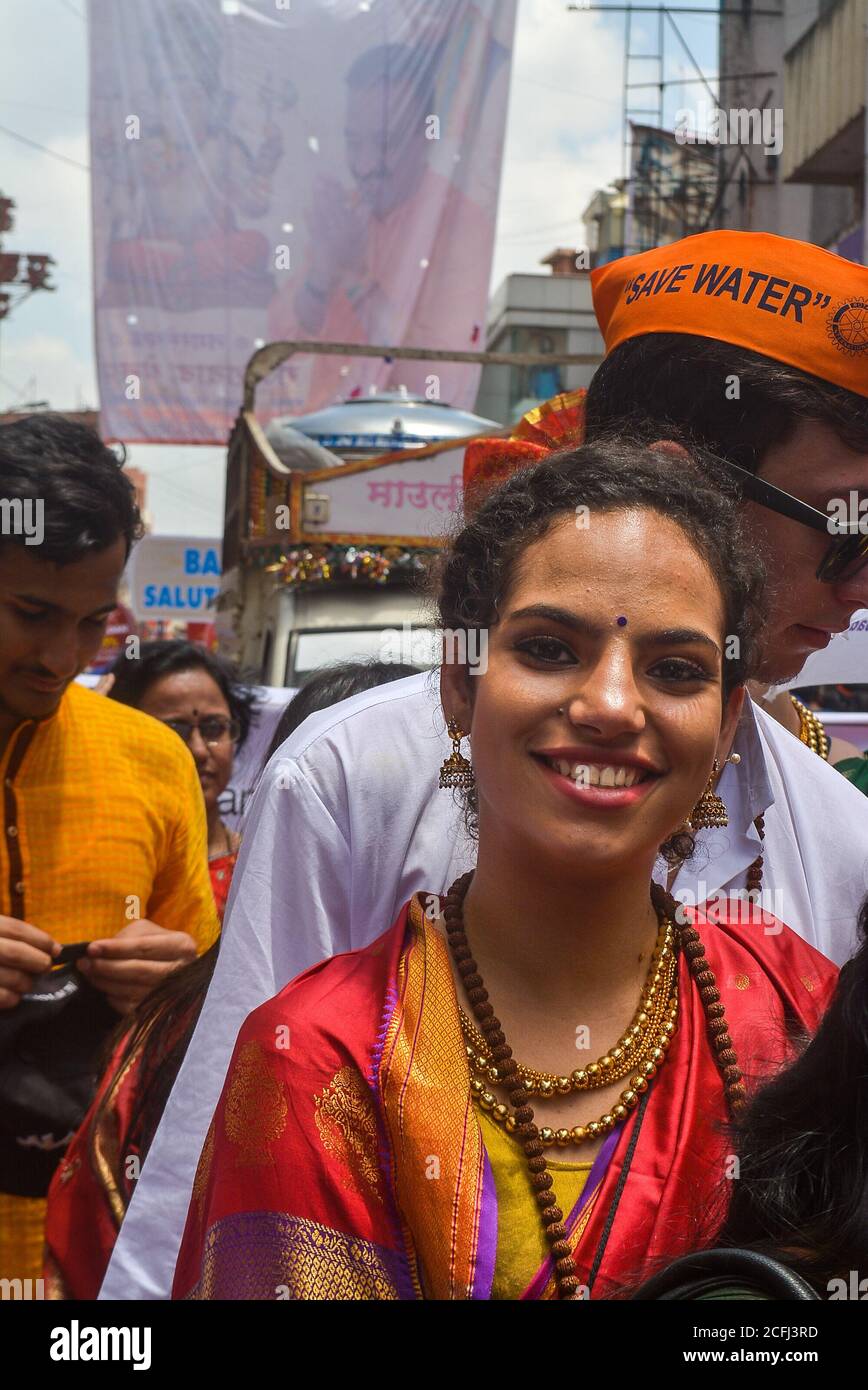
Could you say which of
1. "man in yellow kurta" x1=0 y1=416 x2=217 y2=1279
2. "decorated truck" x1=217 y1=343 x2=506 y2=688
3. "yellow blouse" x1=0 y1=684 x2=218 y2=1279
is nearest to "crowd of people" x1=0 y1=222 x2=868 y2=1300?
"man in yellow kurta" x1=0 y1=416 x2=217 y2=1279

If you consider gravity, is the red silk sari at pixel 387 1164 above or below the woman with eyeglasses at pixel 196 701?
below

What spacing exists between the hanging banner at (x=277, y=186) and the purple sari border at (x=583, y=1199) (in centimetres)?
1070

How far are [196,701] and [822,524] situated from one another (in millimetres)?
2954

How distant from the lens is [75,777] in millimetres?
2932

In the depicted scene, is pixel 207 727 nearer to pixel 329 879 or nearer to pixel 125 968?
pixel 125 968

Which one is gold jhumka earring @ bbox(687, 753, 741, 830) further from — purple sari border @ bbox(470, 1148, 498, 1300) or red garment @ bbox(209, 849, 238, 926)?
red garment @ bbox(209, 849, 238, 926)

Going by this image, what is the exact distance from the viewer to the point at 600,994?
143 cm

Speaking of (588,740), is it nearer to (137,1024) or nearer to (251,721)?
(137,1024)

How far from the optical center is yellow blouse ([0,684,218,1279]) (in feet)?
9.23

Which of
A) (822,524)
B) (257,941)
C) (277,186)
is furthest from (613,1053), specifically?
(277,186)

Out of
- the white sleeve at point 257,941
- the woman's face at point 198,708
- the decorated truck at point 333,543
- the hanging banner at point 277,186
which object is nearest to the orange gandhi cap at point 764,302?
the white sleeve at point 257,941

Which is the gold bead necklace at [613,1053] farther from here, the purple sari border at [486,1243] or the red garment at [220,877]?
the red garment at [220,877]

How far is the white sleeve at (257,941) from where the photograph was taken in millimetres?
1652
